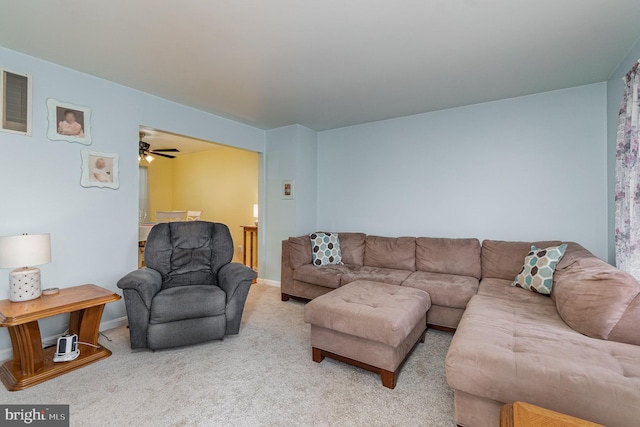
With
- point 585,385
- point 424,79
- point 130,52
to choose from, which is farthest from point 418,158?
point 130,52

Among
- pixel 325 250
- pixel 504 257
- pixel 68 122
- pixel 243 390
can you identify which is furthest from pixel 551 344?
pixel 68 122

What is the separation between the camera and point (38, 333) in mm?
2027

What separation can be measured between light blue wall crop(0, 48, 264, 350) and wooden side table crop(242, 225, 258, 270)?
2.27 meters

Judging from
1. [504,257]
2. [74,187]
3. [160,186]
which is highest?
[160,186]

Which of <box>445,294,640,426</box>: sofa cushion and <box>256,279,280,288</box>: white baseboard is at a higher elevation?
<box>445,294,640,426</box>: sofa cushion

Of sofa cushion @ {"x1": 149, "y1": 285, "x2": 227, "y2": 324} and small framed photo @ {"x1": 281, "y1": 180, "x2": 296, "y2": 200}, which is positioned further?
small framed photo @ {"x1": 281, "y1": 180, "x2": 296, "y2": 200}

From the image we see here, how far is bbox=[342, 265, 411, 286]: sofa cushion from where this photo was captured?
3055 millimetres

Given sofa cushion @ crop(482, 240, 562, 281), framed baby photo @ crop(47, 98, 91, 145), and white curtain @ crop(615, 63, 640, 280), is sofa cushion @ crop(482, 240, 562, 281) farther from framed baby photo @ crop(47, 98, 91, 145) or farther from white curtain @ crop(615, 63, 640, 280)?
framed baby photo @ crop(47, 98, 91, 145)

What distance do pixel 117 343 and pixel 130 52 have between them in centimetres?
242

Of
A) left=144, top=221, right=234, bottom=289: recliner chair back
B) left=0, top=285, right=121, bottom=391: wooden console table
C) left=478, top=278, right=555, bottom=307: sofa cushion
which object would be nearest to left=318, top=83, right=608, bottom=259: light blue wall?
left=478, top=278, right=555, bottom=307: sofa cushion

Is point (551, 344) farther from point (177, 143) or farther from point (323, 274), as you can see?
point (177, 143)

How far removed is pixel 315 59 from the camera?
237 centimetres

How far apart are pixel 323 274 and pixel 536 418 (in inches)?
101

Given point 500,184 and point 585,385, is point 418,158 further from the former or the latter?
point 585,385
